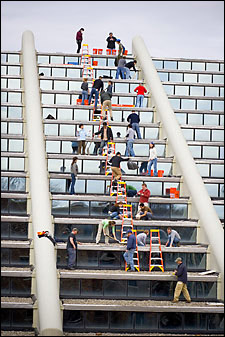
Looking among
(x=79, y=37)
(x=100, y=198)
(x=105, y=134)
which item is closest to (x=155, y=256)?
(x=100, y=198)

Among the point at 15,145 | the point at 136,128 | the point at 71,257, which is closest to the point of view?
the point at 71,257

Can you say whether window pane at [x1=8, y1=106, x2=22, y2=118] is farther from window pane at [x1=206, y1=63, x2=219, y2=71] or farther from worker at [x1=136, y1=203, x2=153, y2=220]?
window pane at [x1=206, y1=63, x2=219, y2=71]

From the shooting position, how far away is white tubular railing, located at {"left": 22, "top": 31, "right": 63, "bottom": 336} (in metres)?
26.4

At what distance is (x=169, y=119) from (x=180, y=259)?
10817 millimetres

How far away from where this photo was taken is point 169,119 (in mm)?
38156

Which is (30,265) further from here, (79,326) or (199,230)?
(199,230)

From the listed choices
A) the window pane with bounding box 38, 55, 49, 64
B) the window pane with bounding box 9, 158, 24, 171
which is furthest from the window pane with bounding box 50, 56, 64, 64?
the window pane with bounding box 9, 158, 24, 171

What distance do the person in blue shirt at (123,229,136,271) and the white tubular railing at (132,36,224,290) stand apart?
8.93 ft

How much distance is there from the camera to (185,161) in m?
35.1

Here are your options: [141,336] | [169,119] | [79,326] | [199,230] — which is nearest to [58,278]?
[79,326]

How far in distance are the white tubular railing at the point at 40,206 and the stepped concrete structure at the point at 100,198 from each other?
5 cm

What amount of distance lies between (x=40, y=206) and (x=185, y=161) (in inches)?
259

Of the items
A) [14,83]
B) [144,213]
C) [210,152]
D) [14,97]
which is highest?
[14,83]

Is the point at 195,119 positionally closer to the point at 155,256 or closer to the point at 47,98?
the point at 47,98
